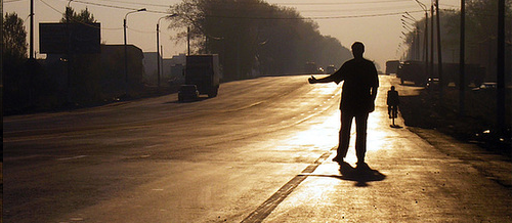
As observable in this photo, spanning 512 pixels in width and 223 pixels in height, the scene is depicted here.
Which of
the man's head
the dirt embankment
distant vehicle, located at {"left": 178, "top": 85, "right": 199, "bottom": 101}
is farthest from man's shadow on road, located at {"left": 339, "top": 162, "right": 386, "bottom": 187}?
distant vehicle, located at {"left": 178, "top": 85, "right": 199, "bottom": 101}

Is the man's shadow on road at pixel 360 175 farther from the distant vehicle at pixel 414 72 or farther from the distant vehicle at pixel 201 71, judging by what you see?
the distant vehicle at pixel 414 72

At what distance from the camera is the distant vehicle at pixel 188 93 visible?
62094 mm

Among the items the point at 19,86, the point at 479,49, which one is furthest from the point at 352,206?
the point at 479,49

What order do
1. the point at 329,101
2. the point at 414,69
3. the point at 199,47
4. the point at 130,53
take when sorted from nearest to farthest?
the point at 329,101 → the point at 414,69 → the point at 130,53 → the point at 199,47

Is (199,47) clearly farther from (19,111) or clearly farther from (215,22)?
(19,111)

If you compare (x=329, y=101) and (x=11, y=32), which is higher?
(x=11, y=32)

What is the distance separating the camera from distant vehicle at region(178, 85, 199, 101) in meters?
62.1

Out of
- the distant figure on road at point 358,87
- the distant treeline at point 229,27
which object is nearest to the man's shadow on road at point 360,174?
the distant figure on road at point 358,87

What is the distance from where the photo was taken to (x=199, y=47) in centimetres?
13575

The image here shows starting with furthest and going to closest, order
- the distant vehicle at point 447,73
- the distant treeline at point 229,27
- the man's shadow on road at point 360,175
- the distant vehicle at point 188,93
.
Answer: the distant treeline at point 229,27
the distant vehicle at point 447,73
the distant vehicle at point 188,93
the man's shadow on road at point 360,175

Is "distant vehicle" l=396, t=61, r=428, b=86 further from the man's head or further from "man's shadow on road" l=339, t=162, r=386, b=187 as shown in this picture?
"man's shadow on road" l=339, t=162, r=386, b=187

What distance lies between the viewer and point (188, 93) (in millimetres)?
62688

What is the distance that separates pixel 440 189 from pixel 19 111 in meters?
41.5

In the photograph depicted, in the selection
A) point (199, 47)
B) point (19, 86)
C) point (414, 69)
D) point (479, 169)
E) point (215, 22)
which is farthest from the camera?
point (199, 47)
